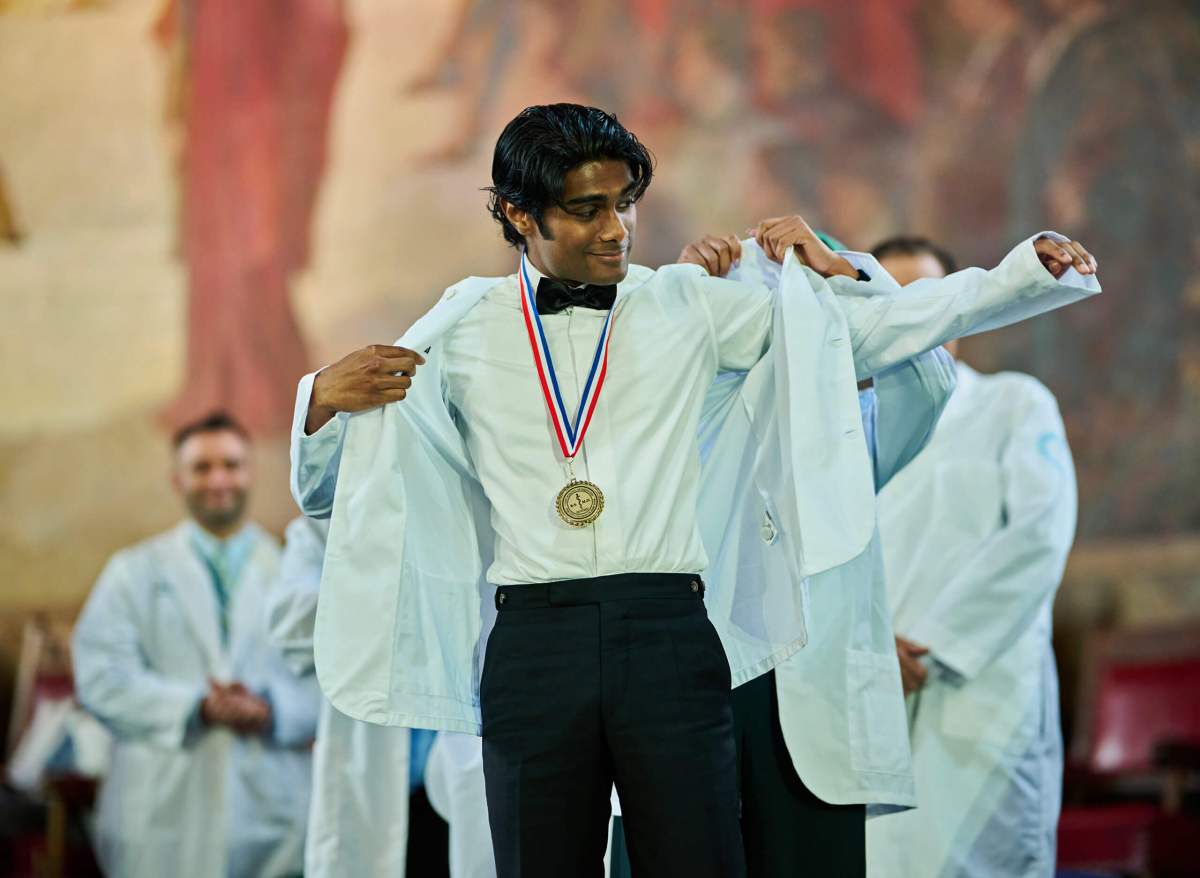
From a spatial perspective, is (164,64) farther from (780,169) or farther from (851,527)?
(851,527)

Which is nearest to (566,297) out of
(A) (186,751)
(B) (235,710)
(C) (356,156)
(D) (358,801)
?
(D) (358,801)

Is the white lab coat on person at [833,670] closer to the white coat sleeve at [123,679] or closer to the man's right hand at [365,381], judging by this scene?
the man's right hand at [365,381]

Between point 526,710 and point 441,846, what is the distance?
2303 mm

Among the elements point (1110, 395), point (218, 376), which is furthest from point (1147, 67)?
point (218, 376)

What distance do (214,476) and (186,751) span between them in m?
1.11

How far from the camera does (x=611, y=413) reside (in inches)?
111

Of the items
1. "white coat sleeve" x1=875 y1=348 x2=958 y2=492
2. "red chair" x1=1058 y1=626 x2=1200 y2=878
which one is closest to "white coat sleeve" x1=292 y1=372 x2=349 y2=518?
"white coat sleeve" x1=875 y1=348 x2=958 y2=492

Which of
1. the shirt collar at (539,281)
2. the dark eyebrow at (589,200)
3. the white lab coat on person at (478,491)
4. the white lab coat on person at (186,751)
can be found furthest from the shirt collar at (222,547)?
the dark eyebrow at (589,200)

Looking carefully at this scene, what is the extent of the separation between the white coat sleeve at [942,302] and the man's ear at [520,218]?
1.81ft

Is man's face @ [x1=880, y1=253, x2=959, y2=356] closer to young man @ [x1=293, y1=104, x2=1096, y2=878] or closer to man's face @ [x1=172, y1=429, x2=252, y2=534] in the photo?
young man @ [x1=293, y1=104, x2=1096, y2=878]

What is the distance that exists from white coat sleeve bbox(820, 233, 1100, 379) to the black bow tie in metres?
0.42

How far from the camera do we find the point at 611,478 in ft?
9.01

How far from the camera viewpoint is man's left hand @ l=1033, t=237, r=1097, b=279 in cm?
275

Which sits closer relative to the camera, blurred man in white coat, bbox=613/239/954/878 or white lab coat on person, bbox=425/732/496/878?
blurred man in white coat, bbox=613/239/954/878
